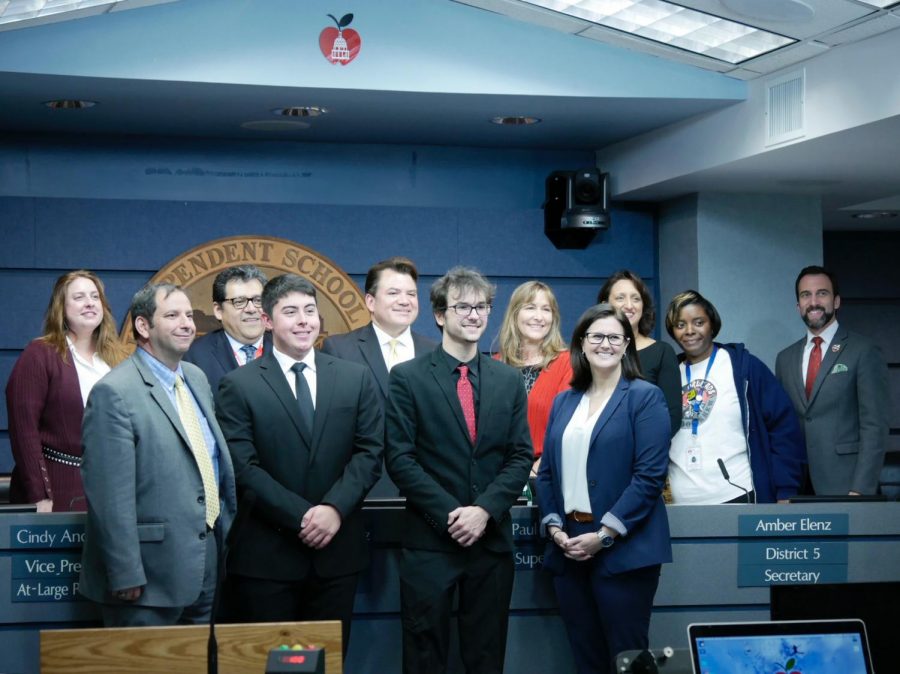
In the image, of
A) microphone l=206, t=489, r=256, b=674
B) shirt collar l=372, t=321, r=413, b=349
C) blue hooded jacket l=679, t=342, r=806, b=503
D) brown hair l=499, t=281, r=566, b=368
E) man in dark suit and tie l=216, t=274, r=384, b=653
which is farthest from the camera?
blue hooded jacket l=679, t=342, r=806, b=503

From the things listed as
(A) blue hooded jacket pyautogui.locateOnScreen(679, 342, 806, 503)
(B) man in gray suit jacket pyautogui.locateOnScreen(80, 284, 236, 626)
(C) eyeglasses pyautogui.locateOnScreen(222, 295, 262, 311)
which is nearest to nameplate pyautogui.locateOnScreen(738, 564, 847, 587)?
(A) blue hooded jacket pyautogui.locateOnScreen(679, 342, 806, 503)

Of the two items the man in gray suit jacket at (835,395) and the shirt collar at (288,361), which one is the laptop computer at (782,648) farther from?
the man in gray suit jacket at (835,395)

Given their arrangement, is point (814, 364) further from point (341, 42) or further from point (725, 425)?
point (341, 42)

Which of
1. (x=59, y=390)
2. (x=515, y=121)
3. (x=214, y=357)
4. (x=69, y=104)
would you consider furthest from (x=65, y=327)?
(x=515, y=121)

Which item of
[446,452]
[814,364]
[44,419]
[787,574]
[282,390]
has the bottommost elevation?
[787,574]

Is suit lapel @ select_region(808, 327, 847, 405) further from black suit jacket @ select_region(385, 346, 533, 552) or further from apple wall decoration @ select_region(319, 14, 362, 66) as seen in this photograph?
apple wall decoration @ select_region(319, 14, 362, 66)

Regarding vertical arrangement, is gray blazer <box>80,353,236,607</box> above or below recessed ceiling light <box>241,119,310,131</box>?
below

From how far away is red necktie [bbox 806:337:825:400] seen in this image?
5496 mm

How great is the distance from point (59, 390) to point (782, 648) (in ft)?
9.86

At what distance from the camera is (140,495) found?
361cm

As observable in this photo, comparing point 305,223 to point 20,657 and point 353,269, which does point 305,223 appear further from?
point 20,657

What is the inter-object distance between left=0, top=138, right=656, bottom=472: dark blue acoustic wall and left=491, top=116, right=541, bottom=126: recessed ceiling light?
0.77 m

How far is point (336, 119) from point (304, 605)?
325cm

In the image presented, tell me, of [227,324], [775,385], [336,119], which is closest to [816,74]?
[775,385]
